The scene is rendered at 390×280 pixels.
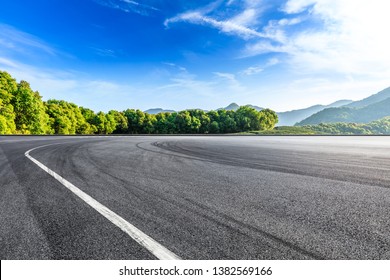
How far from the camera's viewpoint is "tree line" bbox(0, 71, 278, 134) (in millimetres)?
61053

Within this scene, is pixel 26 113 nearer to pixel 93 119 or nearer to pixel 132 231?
pixel 93 119

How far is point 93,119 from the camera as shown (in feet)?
334

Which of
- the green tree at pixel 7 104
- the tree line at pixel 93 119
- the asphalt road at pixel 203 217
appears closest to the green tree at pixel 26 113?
the tree line at pixel 93 119

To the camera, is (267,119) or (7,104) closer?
(7,104)

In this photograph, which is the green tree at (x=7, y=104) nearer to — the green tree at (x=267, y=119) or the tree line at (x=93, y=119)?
the tree line at (x=93, y=119)

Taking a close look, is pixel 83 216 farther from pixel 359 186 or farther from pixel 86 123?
pixel 86 123

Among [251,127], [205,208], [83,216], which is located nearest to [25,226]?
[83,216]

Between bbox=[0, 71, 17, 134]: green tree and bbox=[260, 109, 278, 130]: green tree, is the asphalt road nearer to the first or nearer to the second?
bbox=[0, 71, 17, 134]: green tree

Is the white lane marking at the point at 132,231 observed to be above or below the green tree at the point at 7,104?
below

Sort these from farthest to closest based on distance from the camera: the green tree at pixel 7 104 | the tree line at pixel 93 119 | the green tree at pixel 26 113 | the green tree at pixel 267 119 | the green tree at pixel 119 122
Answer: the green tree at pixel 267 119, the green tree at pixel 119 122, the green tree at pixel 26 113, the tree line at pixel 93 119, the green tree at pixel 7 104

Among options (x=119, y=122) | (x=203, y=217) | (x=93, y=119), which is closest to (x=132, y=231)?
(x=203, y=217)

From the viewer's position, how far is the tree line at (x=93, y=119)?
61.1 meters

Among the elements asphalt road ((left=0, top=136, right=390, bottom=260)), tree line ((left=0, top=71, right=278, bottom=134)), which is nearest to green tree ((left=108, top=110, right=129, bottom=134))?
tree line ((left=0, top=71, right=278, bottom=134))
